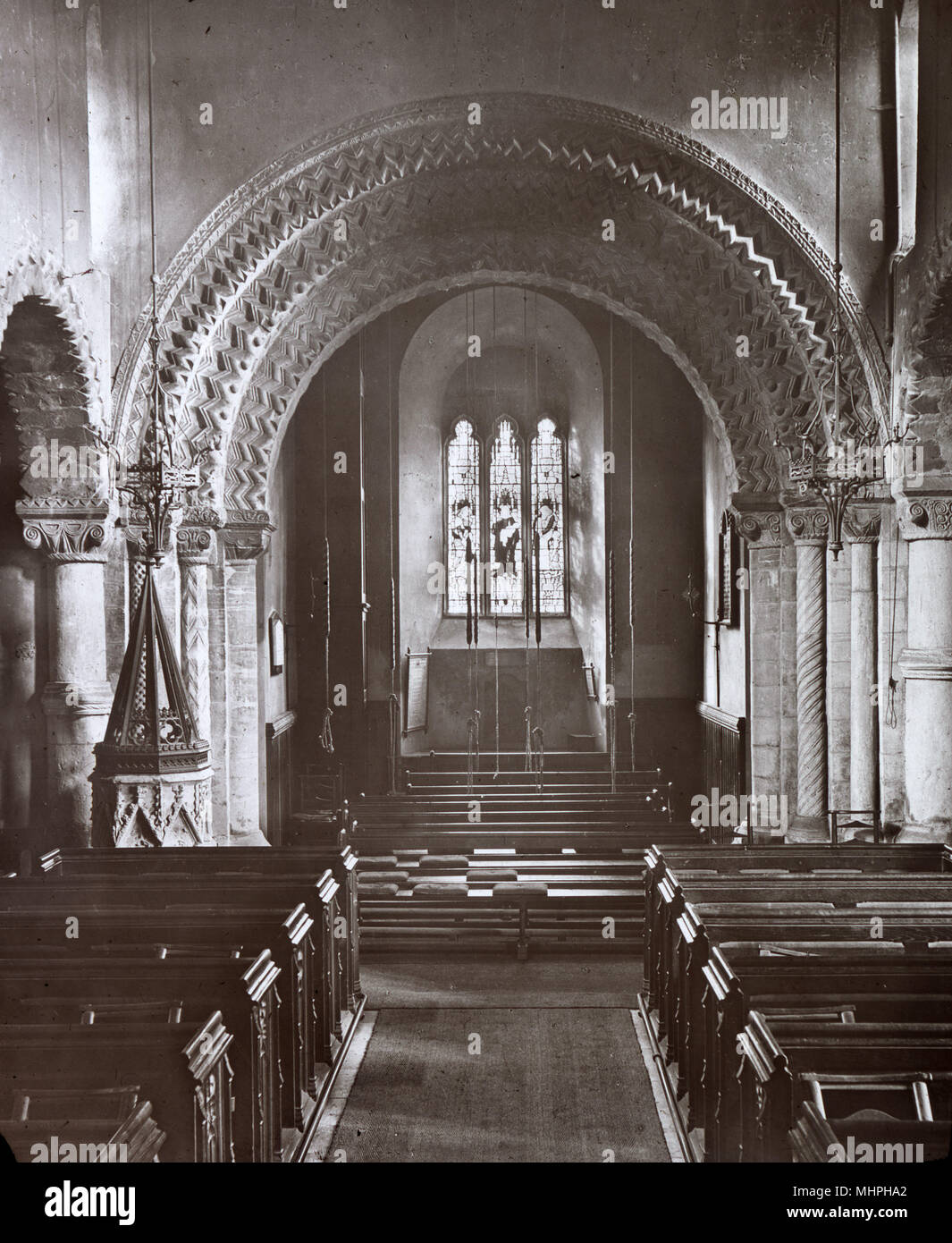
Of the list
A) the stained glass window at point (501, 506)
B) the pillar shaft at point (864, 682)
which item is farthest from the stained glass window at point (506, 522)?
the pillar shaft at point (864, 682)

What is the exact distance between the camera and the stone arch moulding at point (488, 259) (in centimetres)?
821

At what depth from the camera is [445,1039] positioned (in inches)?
227

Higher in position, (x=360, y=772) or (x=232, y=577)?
(x=232, y=577)

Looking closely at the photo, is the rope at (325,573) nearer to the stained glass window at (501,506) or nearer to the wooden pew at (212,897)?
the stained glass window at (501,506)

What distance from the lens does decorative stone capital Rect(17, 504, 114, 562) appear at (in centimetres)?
776

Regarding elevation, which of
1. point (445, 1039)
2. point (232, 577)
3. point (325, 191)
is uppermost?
point (325, 191)

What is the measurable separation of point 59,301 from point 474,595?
6148 millimetres

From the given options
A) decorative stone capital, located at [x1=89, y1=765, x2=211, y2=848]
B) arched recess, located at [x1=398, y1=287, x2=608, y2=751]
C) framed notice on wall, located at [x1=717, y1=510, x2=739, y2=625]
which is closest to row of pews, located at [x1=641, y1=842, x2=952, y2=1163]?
decorative stone capital, located at [x1=89, y1=765, x2=211, y2=848]

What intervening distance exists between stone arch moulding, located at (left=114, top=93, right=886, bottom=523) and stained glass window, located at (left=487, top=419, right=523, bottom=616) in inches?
206

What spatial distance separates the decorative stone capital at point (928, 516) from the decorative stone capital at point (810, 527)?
3.03 ft

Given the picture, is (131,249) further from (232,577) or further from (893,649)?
(893,649)
